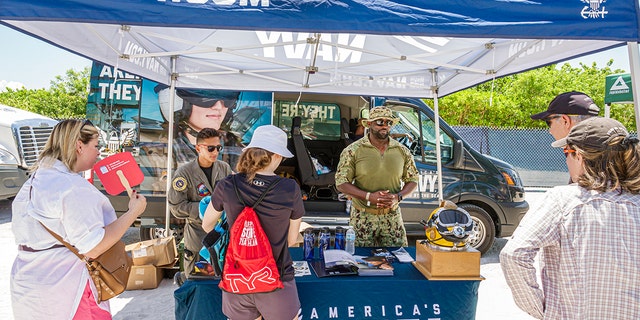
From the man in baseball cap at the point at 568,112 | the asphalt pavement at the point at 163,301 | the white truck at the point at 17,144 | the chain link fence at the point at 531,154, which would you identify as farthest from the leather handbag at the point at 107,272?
the chain link fence at the point at 531,154

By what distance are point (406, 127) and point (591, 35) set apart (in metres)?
3.73

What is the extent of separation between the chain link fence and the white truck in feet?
43.7

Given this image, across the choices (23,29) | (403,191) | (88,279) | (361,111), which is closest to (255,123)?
(361,111)

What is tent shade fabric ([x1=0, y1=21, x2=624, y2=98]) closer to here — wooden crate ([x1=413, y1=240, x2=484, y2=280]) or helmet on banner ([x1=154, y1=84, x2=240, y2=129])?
helmet on banner ([x1=154, y1=84, x2=240, y2=129])

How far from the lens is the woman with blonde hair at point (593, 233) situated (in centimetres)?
146

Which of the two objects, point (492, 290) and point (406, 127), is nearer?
point (492, 290)

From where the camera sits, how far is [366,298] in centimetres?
249

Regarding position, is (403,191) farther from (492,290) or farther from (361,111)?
(361,111)

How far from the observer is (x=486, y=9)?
2.13 meters

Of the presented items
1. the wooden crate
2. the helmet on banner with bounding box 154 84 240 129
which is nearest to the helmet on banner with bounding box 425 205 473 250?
the wooden crate

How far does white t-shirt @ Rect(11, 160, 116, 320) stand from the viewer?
6.16 feet

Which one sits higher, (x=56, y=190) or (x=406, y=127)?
(x=406, y=127)

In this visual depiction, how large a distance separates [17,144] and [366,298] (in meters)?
8.42

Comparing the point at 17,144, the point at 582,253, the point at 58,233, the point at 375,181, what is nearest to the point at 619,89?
the point at 375,181
